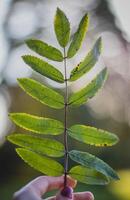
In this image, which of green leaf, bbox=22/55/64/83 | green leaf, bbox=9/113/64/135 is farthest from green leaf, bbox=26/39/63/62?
green leaf, bbox=9/113/64/135

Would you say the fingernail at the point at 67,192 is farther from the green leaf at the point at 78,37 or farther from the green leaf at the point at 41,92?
the green leaf at the point at 78,37

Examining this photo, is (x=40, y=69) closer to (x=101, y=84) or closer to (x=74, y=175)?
(x=101, y=84)

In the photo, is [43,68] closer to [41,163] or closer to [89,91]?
[89,91]

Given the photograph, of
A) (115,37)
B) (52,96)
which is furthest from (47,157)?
(115,37)

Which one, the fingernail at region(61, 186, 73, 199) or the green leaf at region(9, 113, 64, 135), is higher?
the green leaf at region(9, 113, 64, 135)

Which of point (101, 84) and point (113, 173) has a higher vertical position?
point (101, 84)

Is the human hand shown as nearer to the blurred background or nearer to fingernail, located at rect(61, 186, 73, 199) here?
fingernail, located at rect(61, 186, 73, 199)
